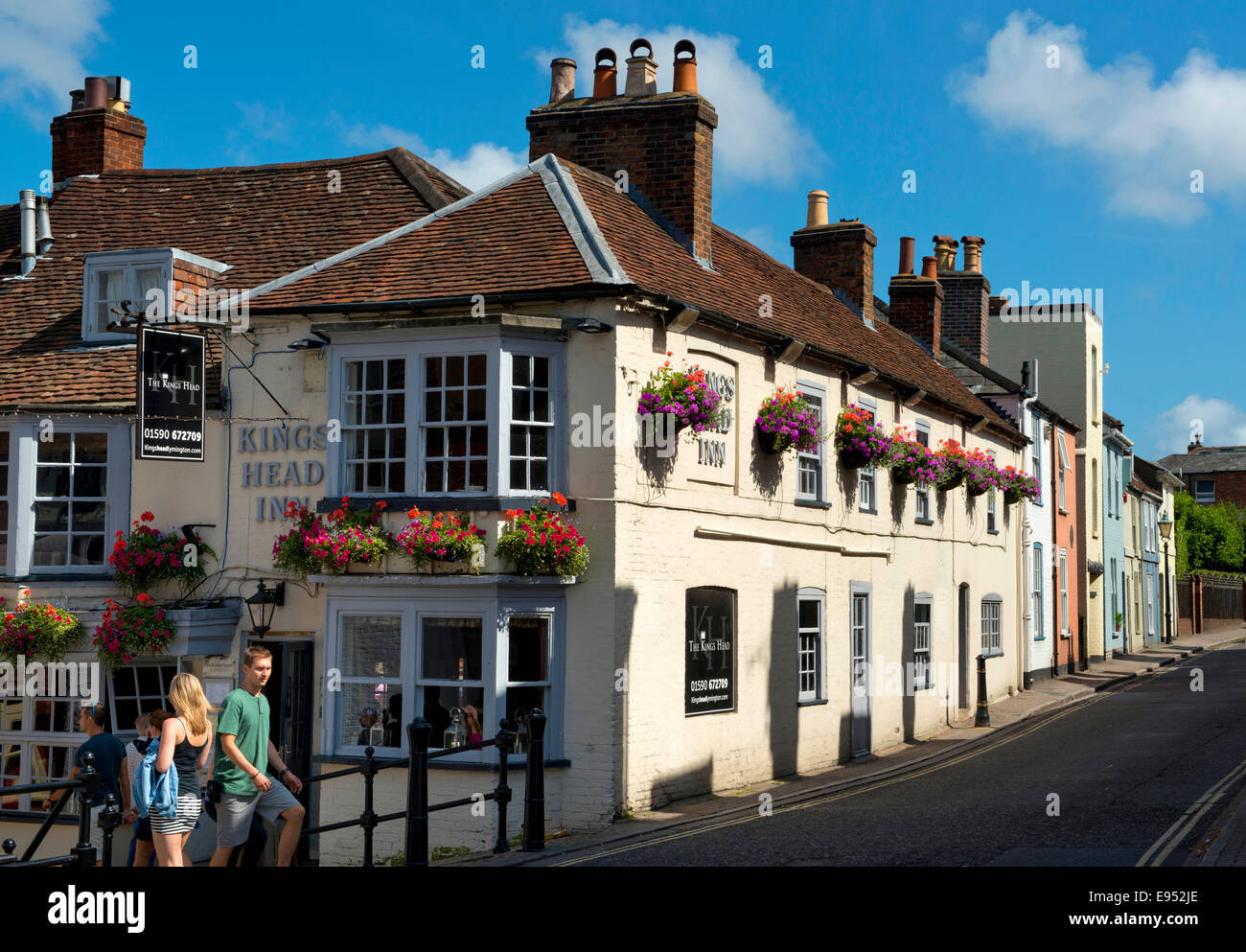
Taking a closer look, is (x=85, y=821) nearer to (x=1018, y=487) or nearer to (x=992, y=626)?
(x=1018, y=487)

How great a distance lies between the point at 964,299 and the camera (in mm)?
33781

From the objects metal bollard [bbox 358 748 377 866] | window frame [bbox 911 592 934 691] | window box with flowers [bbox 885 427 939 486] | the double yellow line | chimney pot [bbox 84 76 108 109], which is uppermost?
chimney pot [bbox 84 76 108 109]

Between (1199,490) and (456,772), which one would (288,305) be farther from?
(1199,490)

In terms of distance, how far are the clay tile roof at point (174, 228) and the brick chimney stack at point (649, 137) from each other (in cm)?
197

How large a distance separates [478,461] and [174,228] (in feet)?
25.7

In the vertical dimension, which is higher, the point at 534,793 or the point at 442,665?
the point at 442,665

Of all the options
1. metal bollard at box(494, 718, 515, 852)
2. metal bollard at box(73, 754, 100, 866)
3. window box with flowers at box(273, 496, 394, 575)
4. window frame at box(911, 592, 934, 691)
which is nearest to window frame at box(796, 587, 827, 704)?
window frame at box(911, 592, 934, 691)

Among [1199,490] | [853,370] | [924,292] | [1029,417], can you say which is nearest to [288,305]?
[853,370]

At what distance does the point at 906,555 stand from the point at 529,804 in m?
11.8

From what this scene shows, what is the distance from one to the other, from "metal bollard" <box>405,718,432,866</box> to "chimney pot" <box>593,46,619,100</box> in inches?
425

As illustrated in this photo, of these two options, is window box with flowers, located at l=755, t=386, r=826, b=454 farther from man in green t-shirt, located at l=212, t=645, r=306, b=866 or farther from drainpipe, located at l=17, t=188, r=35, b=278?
drainpipe, located at l=17, t=188, r=35, b=278

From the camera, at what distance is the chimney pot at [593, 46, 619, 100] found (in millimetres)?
18750

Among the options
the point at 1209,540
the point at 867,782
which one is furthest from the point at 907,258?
the point at 1209,540

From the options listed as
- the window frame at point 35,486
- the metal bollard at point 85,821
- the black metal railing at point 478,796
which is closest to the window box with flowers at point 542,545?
the black metal railing at point 478,796
